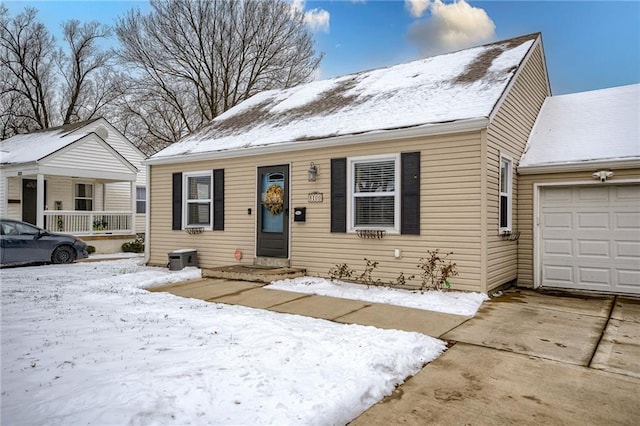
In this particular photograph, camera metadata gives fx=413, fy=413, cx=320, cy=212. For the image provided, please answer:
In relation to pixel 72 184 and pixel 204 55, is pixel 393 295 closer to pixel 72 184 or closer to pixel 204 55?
pixel 72 184

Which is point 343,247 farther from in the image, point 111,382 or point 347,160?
point 111,382

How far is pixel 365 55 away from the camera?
15.4 metres

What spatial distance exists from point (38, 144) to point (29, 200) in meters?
2.27

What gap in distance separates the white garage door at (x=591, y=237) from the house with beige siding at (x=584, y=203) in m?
0.01

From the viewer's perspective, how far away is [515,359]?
3.95 m

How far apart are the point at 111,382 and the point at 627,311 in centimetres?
661

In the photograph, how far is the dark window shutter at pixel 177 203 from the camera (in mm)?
10297

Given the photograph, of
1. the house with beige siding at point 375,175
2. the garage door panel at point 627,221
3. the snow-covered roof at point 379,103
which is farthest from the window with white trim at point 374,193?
the garage door panel at point 627,221

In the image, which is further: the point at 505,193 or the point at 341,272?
the point at 341,272

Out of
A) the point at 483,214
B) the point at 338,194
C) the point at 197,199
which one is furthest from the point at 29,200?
the point at 483,214

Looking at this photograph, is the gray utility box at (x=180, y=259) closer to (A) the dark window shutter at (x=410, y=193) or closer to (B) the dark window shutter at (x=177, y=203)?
(B) the dark window shutter at (x=177, y=203)

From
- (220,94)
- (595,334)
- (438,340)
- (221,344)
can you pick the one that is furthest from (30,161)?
(595,334)

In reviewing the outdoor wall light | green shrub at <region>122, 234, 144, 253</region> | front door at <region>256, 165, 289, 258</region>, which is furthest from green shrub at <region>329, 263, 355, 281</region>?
green shrub at <region>122, 234, 144, 253</region>

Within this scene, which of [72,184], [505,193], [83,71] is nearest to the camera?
[505,193]
